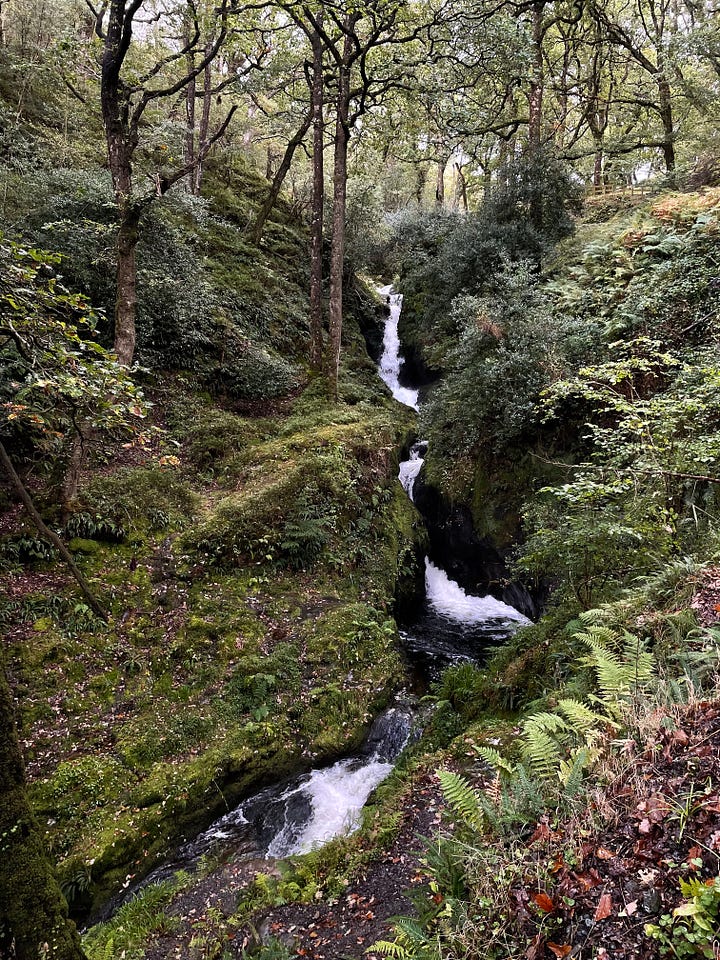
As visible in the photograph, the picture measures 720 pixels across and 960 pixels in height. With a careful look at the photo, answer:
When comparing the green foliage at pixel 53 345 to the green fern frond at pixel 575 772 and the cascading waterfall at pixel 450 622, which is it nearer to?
the green fern frond at pixel 575 772

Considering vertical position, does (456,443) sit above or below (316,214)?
below

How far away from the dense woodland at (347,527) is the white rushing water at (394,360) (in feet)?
9.31

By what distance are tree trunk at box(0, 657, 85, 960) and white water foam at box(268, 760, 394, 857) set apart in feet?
9.51

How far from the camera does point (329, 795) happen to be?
6.39 meters

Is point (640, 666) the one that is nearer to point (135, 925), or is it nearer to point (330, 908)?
point (330, 908)

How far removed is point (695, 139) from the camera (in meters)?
15.7

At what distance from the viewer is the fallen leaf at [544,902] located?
2361mm

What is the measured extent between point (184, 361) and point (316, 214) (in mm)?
5623

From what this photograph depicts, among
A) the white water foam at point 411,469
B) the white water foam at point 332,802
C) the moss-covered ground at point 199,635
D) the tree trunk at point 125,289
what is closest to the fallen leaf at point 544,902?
the white water foam at point 332,802

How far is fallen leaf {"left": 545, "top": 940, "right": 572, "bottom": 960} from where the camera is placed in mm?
2148

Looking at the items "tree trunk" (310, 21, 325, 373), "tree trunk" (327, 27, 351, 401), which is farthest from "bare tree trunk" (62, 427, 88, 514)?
"tree trunk" (310, 21, 325, 373)

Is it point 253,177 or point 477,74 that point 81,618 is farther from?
point 253,177

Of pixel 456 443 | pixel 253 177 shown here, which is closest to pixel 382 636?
pixel 456 443

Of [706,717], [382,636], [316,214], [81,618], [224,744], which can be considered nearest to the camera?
[706,717]
